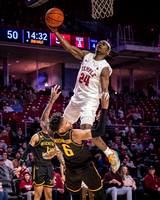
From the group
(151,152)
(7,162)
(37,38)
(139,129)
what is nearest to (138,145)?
(151,152)

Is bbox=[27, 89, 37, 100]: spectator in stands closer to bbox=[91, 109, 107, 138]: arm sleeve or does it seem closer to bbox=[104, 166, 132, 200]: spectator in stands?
bbox=[104, 166, 132, 200]: spectator in stands

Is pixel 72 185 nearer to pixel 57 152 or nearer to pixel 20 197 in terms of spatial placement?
pixel 57 152

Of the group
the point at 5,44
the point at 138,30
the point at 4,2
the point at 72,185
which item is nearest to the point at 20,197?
the point at 72,185

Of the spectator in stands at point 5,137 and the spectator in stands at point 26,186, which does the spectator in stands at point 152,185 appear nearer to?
the spectator in stands at point 26,186

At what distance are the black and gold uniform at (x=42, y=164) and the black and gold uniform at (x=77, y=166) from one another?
8.64 feet

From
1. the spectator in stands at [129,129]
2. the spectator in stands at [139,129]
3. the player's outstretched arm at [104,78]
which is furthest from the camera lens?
the spectator in stands at [139,129]

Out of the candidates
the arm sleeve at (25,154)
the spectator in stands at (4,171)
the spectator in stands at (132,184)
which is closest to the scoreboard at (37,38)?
the spectator in stands at (4,171)

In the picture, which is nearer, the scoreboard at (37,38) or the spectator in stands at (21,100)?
the scoreboard at (37,38)

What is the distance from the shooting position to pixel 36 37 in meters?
16.7

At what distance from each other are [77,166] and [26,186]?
4603mm

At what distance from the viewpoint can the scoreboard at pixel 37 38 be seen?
1616 centimetres

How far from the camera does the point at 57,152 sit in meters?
6.14

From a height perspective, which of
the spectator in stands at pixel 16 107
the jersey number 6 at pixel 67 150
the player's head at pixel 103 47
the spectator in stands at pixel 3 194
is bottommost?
A: the spectator in stands at pixel 3 194

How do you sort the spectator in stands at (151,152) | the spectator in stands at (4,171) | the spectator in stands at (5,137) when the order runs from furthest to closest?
the spectator in stands at (151,152) → the spectator in stands at (5,137) → the spectator in stands at (4,171)
